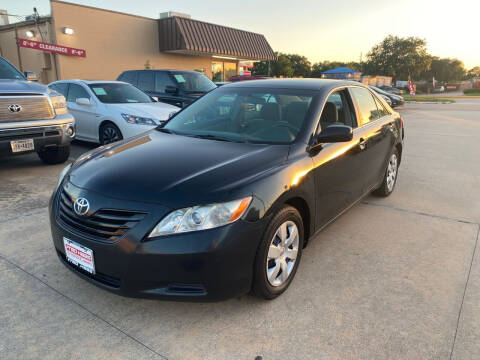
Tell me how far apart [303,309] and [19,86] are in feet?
17.5

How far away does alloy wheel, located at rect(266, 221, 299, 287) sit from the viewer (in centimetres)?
257

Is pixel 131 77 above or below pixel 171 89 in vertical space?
above

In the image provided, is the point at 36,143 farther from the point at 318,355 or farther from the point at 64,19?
the point at 64,19

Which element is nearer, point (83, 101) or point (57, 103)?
point (57, 103)

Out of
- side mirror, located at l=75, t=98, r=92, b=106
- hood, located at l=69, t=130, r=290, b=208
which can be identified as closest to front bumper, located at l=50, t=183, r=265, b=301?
hood, located at l=69, t=130, r=290, b=208

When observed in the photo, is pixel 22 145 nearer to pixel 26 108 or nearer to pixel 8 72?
pixel 26 108

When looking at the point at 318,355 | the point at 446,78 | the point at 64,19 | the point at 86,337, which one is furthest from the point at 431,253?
the point at 446,78

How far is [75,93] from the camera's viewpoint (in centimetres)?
791

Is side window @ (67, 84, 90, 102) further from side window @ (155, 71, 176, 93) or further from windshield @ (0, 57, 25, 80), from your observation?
side window @ (155, 71, 176, 93)

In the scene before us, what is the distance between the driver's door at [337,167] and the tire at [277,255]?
404mm

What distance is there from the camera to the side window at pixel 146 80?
32.9ft

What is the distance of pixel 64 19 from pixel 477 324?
1823 centimetres

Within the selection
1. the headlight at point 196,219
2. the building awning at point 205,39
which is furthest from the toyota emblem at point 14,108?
the building awning at point 205,39

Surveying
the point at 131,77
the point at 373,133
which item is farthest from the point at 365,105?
the point at 131,77
